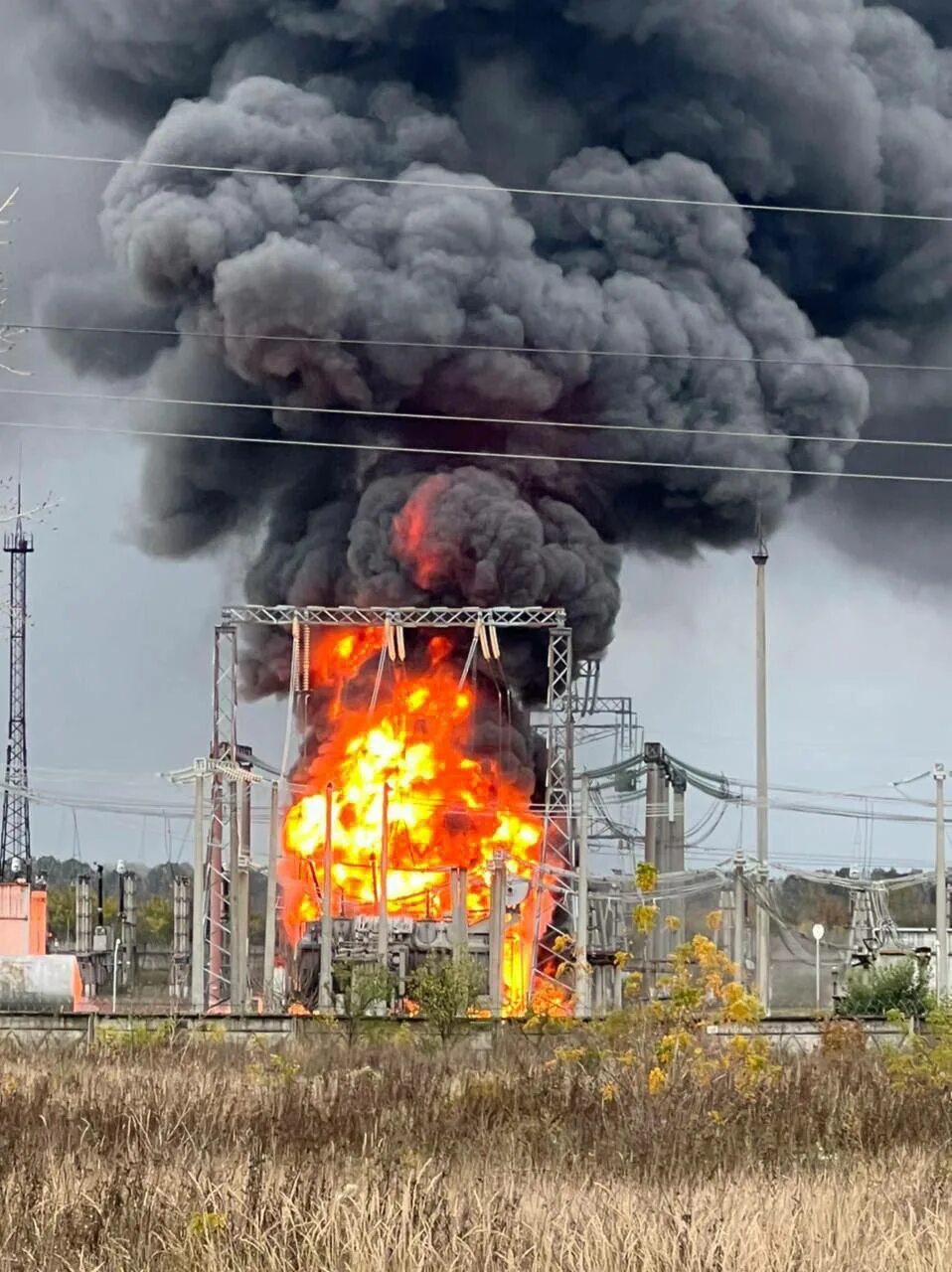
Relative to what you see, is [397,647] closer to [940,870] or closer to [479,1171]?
[940,870]

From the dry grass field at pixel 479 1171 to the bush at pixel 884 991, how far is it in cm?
2310

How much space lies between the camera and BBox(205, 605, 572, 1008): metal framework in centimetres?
5341

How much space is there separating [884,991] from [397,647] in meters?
22.0

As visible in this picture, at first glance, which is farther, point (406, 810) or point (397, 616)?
point (406, 810)

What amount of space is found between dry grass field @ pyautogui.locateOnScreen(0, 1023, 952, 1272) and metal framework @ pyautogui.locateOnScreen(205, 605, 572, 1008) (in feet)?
112

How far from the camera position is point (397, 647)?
59.3 metres

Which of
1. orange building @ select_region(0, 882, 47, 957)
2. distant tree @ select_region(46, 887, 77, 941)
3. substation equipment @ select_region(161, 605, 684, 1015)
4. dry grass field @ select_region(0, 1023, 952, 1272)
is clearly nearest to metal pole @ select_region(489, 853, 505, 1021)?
substation equipment @ select_region(161, 605, 684, 1015)

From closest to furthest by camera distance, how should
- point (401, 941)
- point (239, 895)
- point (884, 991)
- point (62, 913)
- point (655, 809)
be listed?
point (884, 991)
point (239, 895)
point (401, 941)
point (655, 809)
point (62, 913)

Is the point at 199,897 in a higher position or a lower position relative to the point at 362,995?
higher

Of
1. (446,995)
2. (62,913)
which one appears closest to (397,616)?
(446,995)

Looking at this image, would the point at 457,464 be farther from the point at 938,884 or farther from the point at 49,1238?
the point at 49,1238

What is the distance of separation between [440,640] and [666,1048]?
44.3 m

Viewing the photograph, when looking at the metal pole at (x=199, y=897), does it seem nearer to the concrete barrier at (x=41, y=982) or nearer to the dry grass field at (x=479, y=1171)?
the concrete barrier at (x=41, y=982)

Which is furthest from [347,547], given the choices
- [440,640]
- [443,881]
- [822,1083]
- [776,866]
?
[822,1083]
